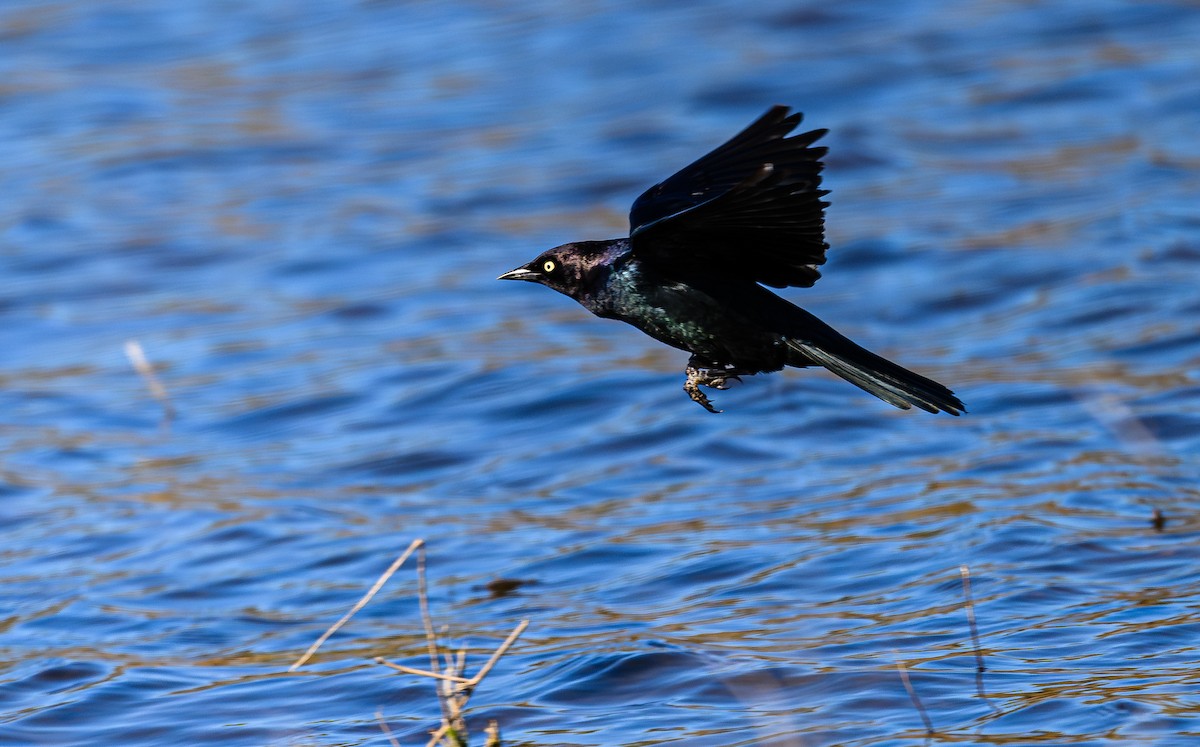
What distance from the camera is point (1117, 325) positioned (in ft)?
33.8

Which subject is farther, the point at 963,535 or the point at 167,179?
the point at 167,179

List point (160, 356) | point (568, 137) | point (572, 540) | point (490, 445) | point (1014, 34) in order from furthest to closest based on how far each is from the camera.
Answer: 1. point (1014, 34)
2. point (568, 137)
3. point (160, 356)
4. point (490, 445)
5. point (572, 540)

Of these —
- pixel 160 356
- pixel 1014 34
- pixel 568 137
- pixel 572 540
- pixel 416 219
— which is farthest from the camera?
pixel 1014 34

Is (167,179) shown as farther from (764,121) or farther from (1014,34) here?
(764,121)

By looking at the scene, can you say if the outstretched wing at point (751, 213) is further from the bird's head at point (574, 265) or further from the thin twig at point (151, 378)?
the thin twig at point (151, 378)

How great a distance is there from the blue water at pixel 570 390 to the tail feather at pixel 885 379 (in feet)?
4.23

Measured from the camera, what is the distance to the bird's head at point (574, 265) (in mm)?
5230

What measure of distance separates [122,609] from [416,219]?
5.83m

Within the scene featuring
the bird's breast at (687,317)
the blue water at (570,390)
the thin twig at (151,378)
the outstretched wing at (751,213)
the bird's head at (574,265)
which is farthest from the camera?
the thin twig at (151,378)

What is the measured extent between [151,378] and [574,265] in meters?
6.05

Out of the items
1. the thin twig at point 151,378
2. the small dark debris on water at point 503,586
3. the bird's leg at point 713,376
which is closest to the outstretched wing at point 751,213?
the bird's leg at point 713,376

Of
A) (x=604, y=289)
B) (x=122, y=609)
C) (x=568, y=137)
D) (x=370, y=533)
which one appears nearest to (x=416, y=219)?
(x=568, y=137)

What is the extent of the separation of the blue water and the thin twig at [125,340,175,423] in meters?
0.10

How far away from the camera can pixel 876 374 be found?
4809 mm
